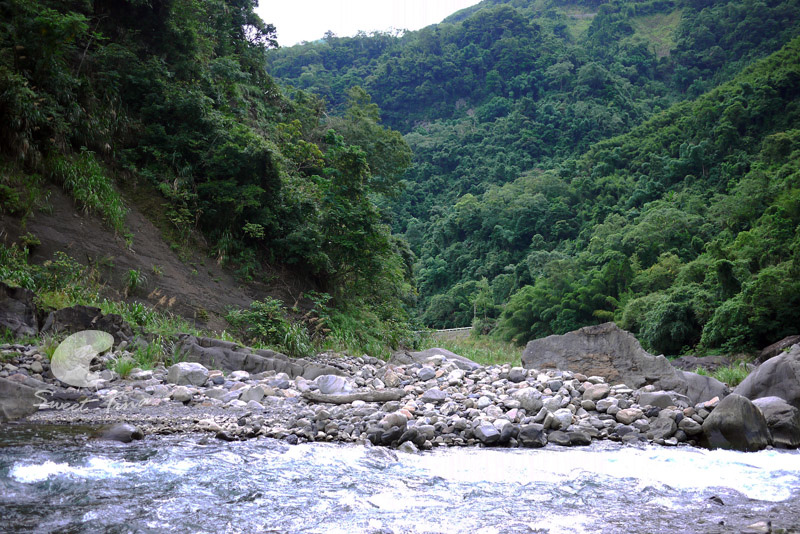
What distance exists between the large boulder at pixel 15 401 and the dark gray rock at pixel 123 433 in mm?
1116

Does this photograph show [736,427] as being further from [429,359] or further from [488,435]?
[429,359]

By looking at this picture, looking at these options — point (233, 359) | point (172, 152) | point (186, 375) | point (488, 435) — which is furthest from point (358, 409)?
point (172, 152)

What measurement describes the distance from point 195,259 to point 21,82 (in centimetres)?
432

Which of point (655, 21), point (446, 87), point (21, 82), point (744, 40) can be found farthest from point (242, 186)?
point (655, 21)

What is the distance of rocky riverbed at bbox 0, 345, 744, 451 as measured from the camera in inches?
239

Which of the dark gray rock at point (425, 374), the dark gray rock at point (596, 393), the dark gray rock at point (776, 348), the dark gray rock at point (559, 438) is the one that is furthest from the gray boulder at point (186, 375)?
the dark gray rock at point (776, 348)

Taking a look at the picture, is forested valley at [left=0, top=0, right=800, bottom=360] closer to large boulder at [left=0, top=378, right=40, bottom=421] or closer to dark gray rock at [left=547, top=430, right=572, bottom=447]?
large boulder at [left=0, top=378, right=40, bottom=421]

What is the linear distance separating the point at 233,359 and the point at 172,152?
5.92 m

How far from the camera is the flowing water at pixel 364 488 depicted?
12.0 feet

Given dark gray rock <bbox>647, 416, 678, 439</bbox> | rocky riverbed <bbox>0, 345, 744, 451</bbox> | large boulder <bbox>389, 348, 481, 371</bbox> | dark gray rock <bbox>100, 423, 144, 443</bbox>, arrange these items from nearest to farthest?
dark gray rock <bbox>100, 423, 144, 443</bbox> < rocky riverbed <bbox>0, 345, 744, 451</bbox> < dark gray rock <bbox>647, 416, 678, 439</bbox> < large boulder <bbox>389, 348, 481, 371</bbox>

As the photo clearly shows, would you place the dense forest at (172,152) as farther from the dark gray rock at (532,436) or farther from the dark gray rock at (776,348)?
the dark gray rock at (776,348)

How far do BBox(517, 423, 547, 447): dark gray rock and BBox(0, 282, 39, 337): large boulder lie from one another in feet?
21.9

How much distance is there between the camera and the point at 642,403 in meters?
7.52

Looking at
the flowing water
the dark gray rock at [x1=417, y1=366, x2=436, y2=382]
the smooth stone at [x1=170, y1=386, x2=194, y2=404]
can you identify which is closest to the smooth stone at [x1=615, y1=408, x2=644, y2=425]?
the flowing water
